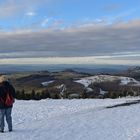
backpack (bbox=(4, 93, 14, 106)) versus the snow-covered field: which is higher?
backpack (bbox=(4, 93, 14, 106))

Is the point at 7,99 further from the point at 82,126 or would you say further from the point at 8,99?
the point at 82,126

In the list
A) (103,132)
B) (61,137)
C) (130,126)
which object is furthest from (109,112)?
(61,137)

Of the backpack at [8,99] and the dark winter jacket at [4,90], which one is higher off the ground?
the dark winter jacket at [4,90]

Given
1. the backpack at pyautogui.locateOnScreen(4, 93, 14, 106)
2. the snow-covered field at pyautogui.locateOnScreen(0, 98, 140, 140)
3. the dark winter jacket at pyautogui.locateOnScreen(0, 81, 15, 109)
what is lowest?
the snow-covered field at pyautogui.locateOnScreen(0, 98, 140, 140)

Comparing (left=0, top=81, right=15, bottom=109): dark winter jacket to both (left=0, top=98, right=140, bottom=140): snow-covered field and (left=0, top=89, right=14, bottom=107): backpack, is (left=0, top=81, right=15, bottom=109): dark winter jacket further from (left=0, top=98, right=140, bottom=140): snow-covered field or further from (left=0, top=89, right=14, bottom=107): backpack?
(left=0, top=98, right=140, bottom=140): snow-covered field

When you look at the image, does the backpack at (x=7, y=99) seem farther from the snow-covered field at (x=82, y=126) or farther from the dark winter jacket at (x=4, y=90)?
the snow-covered field at (x=82, y=126)

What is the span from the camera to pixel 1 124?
18016 millimetres

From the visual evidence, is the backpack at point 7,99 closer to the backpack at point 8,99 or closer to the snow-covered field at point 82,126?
the backpack at point 8,99

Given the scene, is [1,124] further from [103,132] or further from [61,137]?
[103,132]

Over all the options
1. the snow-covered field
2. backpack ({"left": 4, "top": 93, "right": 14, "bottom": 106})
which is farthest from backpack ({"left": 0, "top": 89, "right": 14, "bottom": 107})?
the snow-covered field

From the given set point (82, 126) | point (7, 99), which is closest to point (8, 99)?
point (7, 99)

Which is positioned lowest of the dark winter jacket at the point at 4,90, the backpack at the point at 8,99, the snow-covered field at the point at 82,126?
the snow-covered field at the point at 82,126

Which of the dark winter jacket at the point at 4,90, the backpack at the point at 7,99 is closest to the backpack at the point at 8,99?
the backpack at the point at 7,99

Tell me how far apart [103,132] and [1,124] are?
4.18 meters
